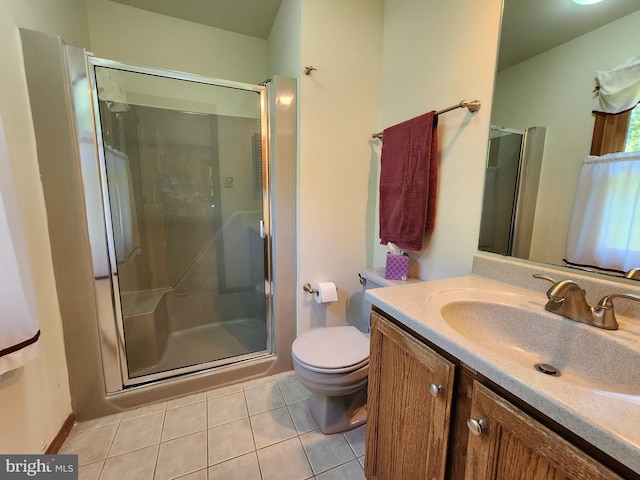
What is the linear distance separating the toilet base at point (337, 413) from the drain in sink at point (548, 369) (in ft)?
3.05

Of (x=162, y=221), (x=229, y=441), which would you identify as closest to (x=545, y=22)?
(x=229, y=441)

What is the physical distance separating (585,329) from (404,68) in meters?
1.50

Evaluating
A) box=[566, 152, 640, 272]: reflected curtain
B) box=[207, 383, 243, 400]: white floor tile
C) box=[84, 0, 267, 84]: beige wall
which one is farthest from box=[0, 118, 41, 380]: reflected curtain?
box=[566, 152, 640, 272]: reflected curtain

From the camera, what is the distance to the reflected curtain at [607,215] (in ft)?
2.62

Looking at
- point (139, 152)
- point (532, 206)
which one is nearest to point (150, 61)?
point (139, 152)

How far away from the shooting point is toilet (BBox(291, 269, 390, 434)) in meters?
1.25

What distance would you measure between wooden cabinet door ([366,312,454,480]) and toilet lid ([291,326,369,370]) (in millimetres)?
284

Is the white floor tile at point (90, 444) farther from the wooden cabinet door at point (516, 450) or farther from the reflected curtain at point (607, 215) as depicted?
the reflected curtain at point (607, 215)

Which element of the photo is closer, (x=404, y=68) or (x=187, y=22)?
(x=404, y=68)

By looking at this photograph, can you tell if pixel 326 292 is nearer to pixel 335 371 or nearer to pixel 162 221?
pixel 335 371

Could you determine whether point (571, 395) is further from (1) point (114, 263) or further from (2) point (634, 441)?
(1) point (114, 263)

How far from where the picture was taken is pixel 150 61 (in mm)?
1999

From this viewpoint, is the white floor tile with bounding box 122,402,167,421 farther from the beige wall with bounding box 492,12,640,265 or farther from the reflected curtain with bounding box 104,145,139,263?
the beige wall with bounding box 492,12,640,265

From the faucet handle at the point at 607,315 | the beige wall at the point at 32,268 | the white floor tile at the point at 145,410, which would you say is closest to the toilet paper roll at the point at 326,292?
the white floor tile at the point at 145,410
